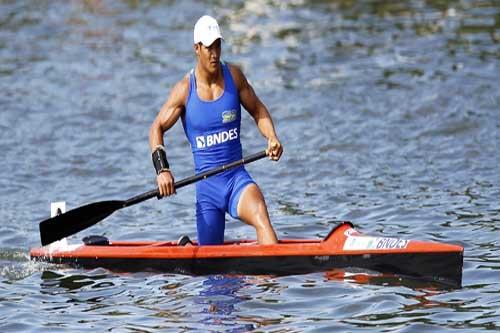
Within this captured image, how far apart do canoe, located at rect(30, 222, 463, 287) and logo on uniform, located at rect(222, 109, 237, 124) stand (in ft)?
3.65

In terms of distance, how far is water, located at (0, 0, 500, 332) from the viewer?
388 inches

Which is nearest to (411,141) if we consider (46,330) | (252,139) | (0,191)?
(252,139)

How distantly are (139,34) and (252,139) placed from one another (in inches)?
319

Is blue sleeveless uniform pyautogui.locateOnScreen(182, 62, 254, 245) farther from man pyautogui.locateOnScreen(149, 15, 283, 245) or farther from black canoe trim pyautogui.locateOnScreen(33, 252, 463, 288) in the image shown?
black canoe trim pyautogui.locateOnScreen(33, 252, 463, 288)

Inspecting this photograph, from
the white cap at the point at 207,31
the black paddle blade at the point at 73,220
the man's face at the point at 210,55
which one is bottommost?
the black paddle blade at the point at 73,220

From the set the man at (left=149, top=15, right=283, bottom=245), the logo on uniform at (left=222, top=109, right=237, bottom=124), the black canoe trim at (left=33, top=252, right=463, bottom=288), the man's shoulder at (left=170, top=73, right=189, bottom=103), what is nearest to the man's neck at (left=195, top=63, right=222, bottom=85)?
the man at (left=149, top=15, right=283, bottom=245)

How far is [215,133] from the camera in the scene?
35.5 feet

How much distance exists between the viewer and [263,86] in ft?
65.5

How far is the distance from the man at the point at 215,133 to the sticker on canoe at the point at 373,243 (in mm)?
702

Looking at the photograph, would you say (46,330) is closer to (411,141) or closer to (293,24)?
(411,141)

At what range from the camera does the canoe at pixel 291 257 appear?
32.8ft

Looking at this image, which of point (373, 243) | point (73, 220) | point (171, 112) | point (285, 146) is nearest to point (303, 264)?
point (373, 243)

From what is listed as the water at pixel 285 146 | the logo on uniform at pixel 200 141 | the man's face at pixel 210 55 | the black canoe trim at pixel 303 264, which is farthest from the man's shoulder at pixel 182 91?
the water at pixel 285 146

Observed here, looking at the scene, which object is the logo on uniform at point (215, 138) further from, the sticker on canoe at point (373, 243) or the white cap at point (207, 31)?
the sticker on canoe at point (373, 243)
